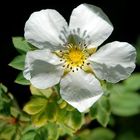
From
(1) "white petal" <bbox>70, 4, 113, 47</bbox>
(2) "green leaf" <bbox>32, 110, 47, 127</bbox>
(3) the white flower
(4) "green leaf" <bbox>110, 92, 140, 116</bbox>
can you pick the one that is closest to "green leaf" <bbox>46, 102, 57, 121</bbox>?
(2) "green leaf" <bbox>32, 110, 47, 127</bbox>

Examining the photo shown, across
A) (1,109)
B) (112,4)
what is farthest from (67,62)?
(112,4)

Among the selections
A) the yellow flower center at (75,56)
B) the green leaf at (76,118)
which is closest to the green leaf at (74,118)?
the green leaf at (76,118)

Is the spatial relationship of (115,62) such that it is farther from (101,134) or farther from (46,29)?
(101,134)

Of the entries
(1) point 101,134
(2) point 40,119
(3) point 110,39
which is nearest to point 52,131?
(2) point 40,119

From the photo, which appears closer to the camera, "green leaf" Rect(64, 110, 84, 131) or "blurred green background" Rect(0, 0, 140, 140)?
"green leaf" Rect(64, 110, 84, 131)

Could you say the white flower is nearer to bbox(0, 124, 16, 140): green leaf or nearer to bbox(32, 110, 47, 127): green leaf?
bbox(32, 110, 47, 127): green leaf

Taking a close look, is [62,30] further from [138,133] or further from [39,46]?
[138,133]
